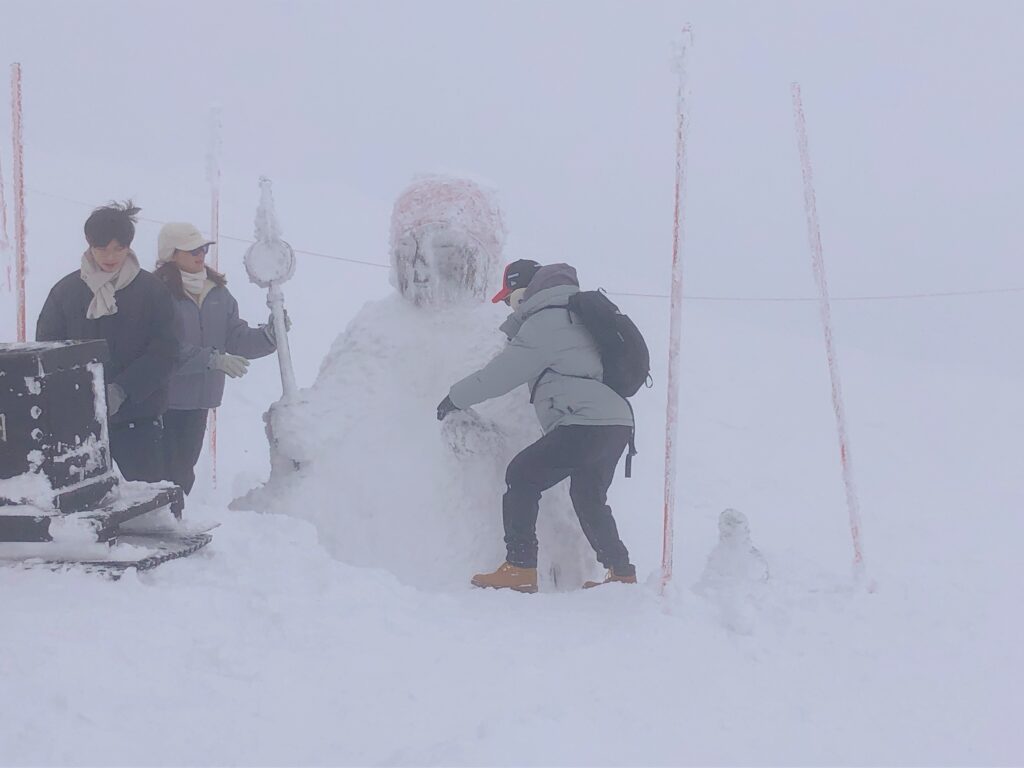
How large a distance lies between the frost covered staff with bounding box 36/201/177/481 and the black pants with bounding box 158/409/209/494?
709 millimetres

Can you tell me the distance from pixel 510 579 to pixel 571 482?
50 cm

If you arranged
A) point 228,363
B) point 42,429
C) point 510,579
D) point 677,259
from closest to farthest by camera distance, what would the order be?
point 42,429, point 510,579, point 677,259, point 228,363

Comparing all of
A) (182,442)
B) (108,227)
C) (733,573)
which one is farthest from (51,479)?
(733,573)

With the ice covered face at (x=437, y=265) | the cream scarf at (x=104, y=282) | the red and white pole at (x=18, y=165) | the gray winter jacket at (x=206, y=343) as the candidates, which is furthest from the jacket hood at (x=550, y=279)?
the red and white pole at (x=18, y=165)

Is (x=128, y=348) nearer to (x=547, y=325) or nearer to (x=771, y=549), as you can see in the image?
(x=547, y=325)

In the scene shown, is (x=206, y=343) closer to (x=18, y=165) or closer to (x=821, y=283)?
(x=18, y=165)

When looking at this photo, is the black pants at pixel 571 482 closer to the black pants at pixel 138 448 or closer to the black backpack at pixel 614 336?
the black backpack at pixel 614 336

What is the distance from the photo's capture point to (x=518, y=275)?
417 cm

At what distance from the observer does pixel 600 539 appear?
3.96m

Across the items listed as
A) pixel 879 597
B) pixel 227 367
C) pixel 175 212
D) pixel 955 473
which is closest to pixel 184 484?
pixel 227 367

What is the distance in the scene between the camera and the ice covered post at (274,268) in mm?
4539

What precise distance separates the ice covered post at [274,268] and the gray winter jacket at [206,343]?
0.43 feet

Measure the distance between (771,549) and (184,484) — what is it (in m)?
3.74

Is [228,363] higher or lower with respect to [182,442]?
higher
